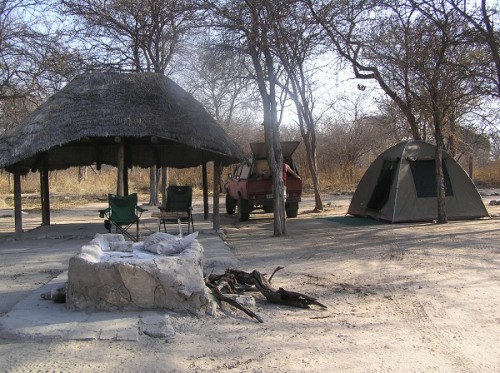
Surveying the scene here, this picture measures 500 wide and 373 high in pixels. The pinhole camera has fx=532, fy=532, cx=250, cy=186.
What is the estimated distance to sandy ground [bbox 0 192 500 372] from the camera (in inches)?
161

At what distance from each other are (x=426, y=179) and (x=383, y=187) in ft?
4.34

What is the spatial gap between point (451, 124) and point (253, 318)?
12.4 metres

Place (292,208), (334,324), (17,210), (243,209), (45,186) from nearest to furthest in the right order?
(334,324)
(17,210)
(45,186)
(243,209)
(292,208)

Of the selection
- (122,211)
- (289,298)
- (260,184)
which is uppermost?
(260,184)

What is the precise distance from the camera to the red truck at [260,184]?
14711 millimetres

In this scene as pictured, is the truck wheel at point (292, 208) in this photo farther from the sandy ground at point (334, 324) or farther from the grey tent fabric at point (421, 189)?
the sandy ground at point (334, 324)

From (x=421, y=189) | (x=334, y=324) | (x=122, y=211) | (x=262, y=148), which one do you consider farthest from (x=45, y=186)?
(x=334, y=324)

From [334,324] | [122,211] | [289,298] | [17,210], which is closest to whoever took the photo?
[334,324]

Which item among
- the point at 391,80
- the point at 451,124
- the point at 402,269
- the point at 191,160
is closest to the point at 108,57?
the point at 191,160

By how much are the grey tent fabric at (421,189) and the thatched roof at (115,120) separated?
447 centimetres

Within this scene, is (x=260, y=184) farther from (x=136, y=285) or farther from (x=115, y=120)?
(x=136, y=285)

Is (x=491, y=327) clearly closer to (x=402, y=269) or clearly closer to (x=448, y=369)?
(x=448, y=369)

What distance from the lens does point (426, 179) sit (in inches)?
557

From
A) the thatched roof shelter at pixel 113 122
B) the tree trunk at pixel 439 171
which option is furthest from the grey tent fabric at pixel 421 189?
the thatched roof shelter at pixel 113 122
